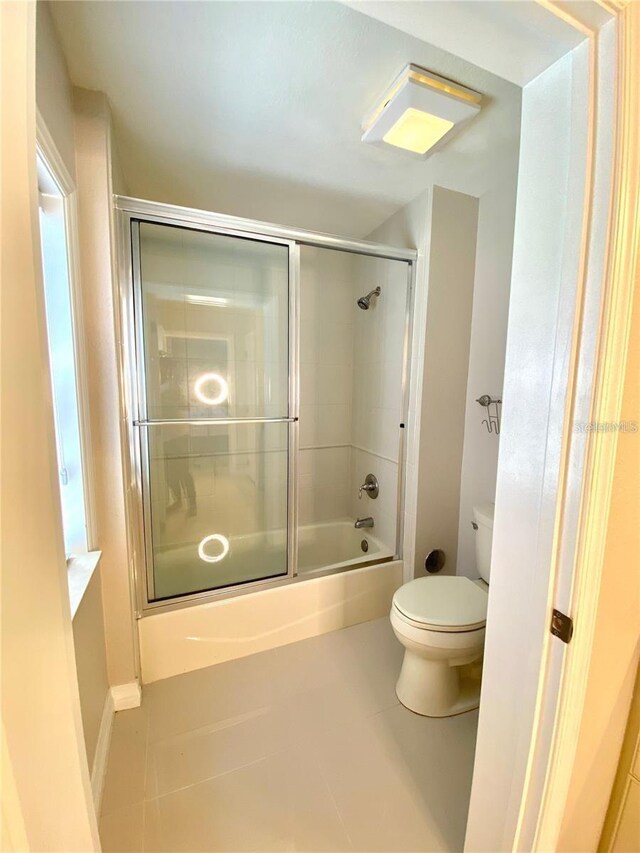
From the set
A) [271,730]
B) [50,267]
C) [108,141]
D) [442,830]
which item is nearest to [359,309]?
[108,141]

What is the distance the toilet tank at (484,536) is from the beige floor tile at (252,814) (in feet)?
3.50

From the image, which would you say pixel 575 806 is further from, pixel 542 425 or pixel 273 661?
pixel 273 661

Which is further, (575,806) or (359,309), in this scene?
(359,309)

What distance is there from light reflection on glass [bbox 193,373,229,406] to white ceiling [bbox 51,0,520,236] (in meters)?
0.98

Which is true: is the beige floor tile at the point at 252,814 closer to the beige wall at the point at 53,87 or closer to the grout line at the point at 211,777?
the grout line at the point at 211,777

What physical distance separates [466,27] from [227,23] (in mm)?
795

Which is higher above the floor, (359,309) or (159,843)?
(359,309)

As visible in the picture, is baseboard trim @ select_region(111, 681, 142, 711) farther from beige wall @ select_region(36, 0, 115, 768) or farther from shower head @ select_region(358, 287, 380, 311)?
shower head @ select_region(358, 287, 380, 311)

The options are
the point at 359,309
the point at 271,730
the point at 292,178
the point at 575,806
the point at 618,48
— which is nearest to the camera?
the point at 618,48

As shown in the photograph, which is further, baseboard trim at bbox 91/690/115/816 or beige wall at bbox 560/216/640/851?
baseboard trim at bbox 91/690/115/816

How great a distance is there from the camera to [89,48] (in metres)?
1.07

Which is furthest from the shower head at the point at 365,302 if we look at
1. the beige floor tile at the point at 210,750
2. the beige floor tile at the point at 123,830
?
the beige floor tile at the point at 123,830

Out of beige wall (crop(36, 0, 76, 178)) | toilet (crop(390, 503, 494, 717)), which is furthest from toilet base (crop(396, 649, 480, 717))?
beige wall (crop(36, 0, 76, 178))

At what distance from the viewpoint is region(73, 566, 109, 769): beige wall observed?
3.63 ft
